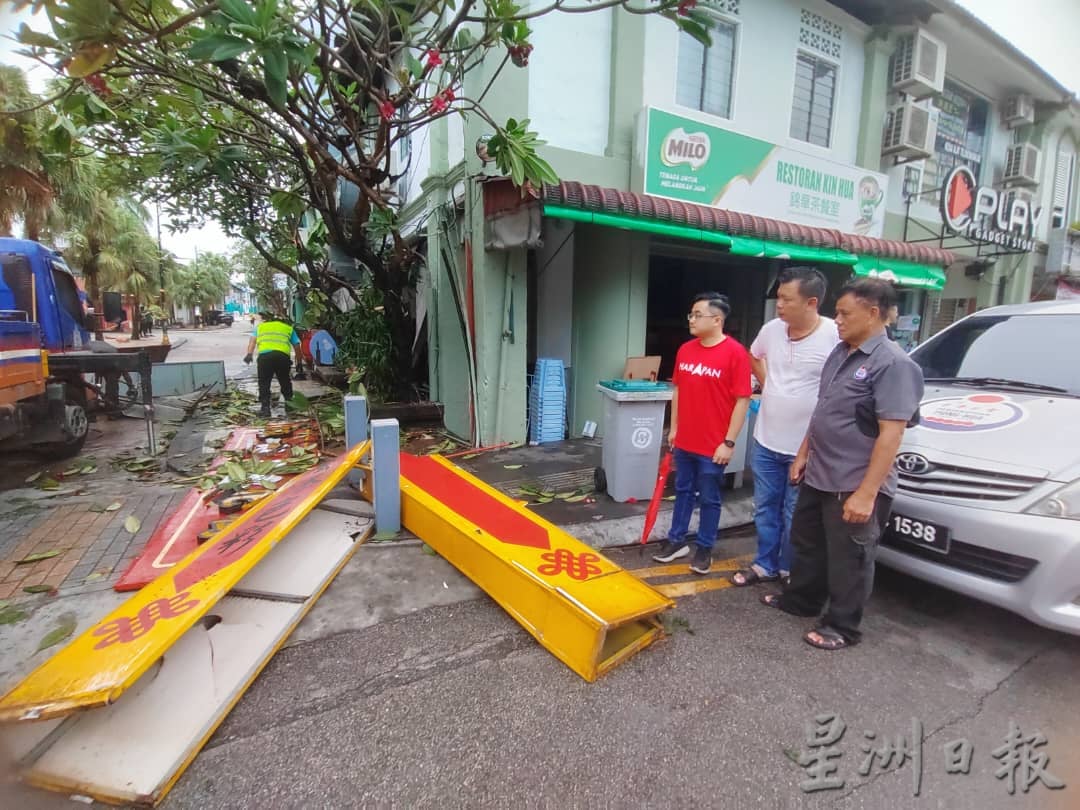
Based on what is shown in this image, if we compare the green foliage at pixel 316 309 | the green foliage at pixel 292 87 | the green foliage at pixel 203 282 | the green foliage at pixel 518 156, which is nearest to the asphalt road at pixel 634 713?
the green foliage at pixel 292 87

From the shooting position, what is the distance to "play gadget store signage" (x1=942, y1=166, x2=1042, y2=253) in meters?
8.88

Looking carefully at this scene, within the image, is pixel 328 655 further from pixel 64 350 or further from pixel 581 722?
pixel 64 350

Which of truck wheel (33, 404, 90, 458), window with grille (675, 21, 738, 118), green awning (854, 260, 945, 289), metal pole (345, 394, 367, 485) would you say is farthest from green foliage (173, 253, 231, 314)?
green awning (854, 260, 945, 289)

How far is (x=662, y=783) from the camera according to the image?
1884 mm

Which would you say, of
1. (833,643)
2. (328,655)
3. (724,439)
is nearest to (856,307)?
(724,439)

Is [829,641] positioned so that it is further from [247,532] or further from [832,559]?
[247,532]

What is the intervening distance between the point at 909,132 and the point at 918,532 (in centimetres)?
873

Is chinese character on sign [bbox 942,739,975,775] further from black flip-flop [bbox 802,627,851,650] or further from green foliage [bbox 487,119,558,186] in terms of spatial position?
green foliage [bbox 487,119,558,186]

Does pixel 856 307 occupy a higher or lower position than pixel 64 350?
higher

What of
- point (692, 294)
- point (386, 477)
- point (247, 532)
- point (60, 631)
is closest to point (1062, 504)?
point (386, 477)

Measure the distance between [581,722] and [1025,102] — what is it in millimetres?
15328

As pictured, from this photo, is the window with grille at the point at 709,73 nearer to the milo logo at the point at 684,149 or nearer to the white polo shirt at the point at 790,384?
the milo logo at the point at 684,149

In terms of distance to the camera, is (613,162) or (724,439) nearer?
(724,439)

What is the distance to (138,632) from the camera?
2105 millimetres
